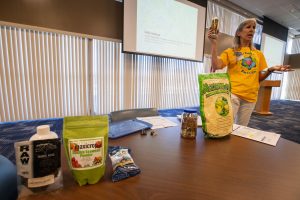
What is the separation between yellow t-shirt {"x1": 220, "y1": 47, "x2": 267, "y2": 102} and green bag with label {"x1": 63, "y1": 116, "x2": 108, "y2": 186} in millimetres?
1234

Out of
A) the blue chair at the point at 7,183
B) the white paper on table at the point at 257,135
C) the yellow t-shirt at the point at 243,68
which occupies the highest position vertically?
the yellow t-shirt at the point at 243,68

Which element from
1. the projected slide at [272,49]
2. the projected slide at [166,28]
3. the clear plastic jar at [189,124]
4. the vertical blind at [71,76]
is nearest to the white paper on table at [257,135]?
the clear plastic jar at [189,124]

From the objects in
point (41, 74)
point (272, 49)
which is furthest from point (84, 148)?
point (272, 49)

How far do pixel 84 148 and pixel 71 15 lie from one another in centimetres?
275

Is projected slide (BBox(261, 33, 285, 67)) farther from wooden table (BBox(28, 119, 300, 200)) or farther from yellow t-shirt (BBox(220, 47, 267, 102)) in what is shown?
wooden table (BBox(28, 119, 300, 200))

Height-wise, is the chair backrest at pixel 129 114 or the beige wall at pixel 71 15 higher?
the beige wall at pixel 71 15

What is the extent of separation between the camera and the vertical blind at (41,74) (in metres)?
2.35

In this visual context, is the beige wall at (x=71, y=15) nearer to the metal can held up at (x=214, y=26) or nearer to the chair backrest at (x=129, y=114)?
the chair backrest at (x=129, y=114)

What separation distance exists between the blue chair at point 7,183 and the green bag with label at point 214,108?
0.64 metres

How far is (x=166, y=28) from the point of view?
320 centimetres

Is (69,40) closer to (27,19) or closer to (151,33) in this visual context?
(27,19)

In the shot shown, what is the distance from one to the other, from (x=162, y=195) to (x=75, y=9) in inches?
115

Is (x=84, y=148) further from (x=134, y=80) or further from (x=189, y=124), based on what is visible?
(x=134, y=80)

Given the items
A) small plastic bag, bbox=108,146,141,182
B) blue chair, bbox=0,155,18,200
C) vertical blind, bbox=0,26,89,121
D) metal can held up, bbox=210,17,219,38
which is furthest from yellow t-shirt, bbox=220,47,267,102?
vertical blind, bbox=0,26,89,121
